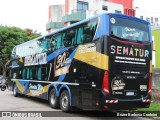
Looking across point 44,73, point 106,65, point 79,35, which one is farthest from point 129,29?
point 44,73

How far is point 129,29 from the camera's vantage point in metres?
12.3

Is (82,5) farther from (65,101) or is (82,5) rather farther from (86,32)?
(86,32)

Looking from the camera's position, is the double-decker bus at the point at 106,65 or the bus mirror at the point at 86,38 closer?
the double-decker bus at the point at 106,65

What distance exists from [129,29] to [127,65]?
1.39m

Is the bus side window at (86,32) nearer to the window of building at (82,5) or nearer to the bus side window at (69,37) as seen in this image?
the bus side window at (69,37)

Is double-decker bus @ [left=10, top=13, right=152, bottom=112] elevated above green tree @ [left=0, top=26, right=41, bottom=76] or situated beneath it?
situated beneath

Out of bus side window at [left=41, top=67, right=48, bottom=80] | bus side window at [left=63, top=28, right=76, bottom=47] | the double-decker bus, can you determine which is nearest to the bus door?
the double-decker bus

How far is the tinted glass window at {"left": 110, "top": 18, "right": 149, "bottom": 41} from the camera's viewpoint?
12.0 meters

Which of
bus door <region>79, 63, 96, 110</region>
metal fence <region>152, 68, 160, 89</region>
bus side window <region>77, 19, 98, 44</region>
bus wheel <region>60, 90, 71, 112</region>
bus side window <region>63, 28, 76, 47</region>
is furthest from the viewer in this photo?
metal fence <region>152, 68, 160, 89</region>

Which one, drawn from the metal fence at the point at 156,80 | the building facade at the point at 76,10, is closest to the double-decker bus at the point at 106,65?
the metal fence at the point at 156,80

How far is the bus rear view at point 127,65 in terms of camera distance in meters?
11.6

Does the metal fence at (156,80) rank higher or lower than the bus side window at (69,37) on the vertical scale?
lower

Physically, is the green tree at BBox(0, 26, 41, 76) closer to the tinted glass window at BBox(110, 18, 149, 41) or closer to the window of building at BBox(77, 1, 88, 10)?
the window of building at BBox(77, 1, 88, 10)

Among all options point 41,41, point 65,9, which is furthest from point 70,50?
point 65,9
